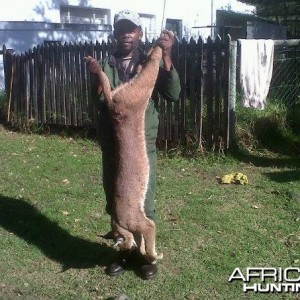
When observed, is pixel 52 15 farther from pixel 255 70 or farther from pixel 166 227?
pixel 166 227

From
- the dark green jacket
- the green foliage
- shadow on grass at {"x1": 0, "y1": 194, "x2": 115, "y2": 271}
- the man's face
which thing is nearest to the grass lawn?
shadow on grass at {"x1": 0, "y1": 194, "x2": 115, "y2": 271}

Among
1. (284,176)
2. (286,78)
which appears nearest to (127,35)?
(284,176)

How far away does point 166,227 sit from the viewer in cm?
537

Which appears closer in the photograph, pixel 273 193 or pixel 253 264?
pixel 253 264

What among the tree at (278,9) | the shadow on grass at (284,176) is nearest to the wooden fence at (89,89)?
the shadow on grass at (284,176)

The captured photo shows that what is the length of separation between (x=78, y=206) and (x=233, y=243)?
1.82 m

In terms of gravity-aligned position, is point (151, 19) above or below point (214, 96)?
above

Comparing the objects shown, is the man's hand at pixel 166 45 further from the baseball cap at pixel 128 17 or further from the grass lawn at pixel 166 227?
the grass lawn at pixel 166 227

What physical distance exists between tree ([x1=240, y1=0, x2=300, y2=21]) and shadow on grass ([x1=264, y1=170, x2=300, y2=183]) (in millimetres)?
11302

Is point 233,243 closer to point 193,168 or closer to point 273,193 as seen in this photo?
point 273,193

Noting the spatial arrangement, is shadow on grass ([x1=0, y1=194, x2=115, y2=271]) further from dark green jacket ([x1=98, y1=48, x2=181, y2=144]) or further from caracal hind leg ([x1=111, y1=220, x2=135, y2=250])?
dark green jacket ([x1=98, y1=48, x2=181, y2=144])

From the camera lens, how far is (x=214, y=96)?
7.81 m

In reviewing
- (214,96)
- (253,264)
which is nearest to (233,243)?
(253,264)

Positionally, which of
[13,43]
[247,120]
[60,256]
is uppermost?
[13,43]
